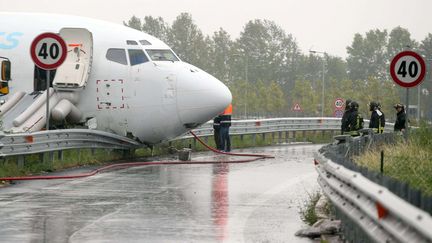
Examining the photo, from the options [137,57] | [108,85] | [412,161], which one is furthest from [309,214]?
[137,57]

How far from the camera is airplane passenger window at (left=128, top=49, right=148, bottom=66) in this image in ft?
80.4

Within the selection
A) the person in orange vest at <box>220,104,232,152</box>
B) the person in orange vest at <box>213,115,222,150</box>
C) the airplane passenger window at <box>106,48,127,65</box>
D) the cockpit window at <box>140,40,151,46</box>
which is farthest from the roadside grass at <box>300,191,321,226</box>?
the person in orange vest at <box>213,115,222,150</box>

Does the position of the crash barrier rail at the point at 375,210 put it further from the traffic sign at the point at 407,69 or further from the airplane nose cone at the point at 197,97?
the airplane nose cone at the point at 197,97

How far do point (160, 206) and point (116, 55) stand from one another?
34.8 feet

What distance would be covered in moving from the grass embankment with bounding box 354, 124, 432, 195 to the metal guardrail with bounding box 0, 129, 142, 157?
6.79 meters

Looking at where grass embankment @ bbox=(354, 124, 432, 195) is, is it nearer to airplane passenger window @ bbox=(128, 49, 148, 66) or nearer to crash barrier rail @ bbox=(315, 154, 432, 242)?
crash barrier rail @ bbox=(315, 154, 432, 242)

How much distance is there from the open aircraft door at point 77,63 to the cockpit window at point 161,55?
1.52 metres

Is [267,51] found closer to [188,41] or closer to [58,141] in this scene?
[188,41]

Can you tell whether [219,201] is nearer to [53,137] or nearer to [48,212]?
[48,212]

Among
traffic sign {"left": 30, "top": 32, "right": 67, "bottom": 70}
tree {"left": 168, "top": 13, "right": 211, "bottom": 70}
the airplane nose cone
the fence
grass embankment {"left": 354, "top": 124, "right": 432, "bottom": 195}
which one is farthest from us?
tree {"left": 168, "top": 13, "right": 211, "bottom": 70}

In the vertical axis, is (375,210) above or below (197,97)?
below

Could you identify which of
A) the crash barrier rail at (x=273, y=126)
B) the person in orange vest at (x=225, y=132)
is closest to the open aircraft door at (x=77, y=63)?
the crash barrier rail at (x=273, y=126)

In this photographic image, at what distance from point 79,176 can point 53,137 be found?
9.56ft

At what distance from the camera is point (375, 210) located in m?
7.75
